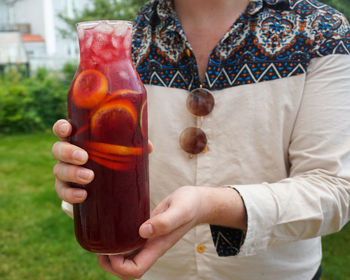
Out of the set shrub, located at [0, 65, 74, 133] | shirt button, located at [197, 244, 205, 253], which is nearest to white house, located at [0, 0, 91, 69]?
shrub, located at [0, 65, 74, 133]

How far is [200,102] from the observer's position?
1246 mm

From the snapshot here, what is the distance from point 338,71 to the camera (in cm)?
116

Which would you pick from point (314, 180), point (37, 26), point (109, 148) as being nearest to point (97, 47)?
point (109, 148)

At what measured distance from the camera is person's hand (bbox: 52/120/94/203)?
943 mm

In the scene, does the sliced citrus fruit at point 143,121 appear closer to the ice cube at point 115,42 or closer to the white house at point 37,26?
the ice cube at point 115,42

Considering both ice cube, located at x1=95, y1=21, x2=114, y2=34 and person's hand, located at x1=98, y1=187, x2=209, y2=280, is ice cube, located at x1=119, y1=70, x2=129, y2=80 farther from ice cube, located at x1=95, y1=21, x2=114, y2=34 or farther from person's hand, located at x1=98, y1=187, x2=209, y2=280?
person's hand, located at x1=98, y1=187, x2=209, y2=280

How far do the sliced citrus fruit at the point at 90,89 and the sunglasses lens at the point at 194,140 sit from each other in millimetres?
393

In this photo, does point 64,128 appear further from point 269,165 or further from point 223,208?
point 269,165

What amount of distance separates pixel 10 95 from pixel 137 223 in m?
8.17

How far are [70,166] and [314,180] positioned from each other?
26.6 inches

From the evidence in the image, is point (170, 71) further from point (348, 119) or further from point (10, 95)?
point (10, 95)

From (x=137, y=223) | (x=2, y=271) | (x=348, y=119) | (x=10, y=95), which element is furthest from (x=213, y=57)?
(x=10, y=95)

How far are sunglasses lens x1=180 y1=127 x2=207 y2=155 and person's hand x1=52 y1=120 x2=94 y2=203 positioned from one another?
0.40m

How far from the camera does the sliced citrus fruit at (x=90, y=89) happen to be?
0.95 meters
